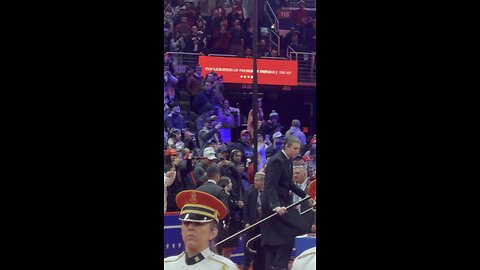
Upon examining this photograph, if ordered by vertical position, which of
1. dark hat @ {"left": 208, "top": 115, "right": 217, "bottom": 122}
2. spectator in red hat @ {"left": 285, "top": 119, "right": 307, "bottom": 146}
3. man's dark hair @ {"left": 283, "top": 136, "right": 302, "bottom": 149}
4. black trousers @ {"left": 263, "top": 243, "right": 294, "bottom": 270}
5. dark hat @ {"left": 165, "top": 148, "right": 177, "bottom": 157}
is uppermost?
dark hat @ {"left": 208, "top": 115, "right": 217, "bottom": 122}

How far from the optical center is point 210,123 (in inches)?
250

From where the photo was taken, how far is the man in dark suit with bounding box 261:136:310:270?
21.2 ft

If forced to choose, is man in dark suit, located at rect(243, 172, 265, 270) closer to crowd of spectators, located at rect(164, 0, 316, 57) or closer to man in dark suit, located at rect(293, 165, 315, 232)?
man in dark suit, located at rect(293, 165, 315, 232)

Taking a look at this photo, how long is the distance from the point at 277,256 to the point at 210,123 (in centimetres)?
100

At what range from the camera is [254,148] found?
21.1ft

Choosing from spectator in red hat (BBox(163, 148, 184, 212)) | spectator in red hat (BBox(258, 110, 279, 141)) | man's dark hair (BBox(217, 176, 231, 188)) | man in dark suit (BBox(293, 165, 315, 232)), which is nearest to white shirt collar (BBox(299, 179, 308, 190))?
man in dark suit (BBox(293, 165, 315, 232))

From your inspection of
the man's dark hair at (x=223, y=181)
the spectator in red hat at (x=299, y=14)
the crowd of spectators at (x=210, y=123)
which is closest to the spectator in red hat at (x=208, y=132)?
the crowd of spectators at (x=210, y=123)

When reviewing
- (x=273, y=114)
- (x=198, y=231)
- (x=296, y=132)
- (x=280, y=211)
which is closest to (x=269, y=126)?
(x=273, y=114)

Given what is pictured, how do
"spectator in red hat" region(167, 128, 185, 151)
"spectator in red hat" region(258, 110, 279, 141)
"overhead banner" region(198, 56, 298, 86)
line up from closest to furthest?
"spectator in red hat" region(167, 128, 185, 151)
"overhead banner" region(198, 56, 298, 86)
"spectator in red hat" region(258, 110, 279, 141)

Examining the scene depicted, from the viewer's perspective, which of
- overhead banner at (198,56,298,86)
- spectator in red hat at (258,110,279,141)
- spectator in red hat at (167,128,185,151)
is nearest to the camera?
spectator in red hat at (167,128,185,151)

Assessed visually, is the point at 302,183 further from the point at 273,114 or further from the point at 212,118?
the point at 212,118

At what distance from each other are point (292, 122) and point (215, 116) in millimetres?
534

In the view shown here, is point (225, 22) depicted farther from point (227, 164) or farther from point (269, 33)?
point (227, 164)

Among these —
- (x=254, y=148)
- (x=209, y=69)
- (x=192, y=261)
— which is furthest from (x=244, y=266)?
(x=209, y=69)
